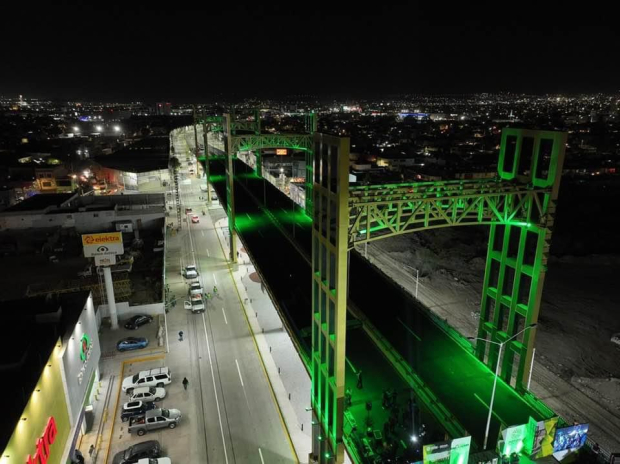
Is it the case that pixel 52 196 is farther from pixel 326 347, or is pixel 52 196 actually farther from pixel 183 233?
pixel 326 347

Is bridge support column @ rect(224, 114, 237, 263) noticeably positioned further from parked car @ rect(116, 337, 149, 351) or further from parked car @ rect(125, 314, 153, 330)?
parked car @ rect(116, 337, 149, 351)

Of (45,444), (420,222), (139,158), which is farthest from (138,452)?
(139,158)

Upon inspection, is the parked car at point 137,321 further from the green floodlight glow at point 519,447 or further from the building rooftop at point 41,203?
the building rooftop at point 41,203

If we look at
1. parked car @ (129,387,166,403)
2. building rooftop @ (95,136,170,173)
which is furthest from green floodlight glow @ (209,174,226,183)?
parked car @ (129,387,166,403)

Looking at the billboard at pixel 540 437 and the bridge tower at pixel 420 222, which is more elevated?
the bridge tower at pixel 420 222

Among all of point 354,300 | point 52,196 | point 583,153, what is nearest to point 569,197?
point 583,153

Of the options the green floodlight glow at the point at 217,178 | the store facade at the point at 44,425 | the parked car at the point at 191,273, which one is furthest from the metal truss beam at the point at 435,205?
the green floodlight glow at the point at 217,178

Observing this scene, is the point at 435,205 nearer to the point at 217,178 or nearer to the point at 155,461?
the point at 155,461
